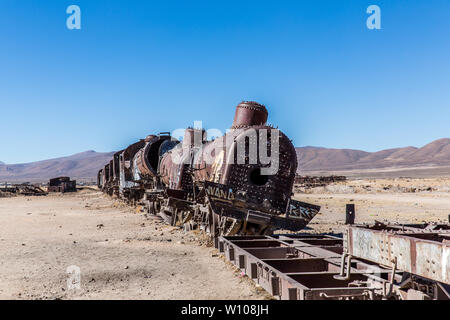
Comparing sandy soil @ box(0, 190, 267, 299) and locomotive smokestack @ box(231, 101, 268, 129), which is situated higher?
locomotive smokestack @ box(231, 101, 268, 129)

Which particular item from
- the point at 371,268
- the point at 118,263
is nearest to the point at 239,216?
the point at 118,263

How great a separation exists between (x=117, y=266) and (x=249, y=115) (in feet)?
18.0

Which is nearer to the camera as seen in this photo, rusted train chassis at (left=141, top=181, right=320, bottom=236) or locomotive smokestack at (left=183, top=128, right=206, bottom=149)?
rusted train chassis at (left=141, top=181, right=320, bottom=236)

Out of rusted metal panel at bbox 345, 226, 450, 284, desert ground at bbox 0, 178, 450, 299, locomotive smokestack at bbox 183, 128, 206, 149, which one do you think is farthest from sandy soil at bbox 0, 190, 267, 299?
locomotive smokestack at bbox 183, 128, 206, 149

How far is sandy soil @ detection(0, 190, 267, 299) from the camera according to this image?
6.77m

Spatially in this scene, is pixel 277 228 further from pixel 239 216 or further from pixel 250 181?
pixel 250 181

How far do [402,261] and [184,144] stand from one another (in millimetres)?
12999

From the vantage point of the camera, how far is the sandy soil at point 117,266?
677 cm

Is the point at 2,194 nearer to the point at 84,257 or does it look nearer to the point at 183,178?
the point at 183,178

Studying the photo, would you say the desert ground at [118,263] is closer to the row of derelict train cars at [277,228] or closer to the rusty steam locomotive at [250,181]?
the row of derelict train cars at [277,228]

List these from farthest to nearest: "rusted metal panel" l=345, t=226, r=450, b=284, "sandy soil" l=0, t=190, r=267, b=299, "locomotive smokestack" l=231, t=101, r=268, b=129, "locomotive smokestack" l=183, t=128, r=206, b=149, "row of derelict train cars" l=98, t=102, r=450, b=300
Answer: "locomotive smokestack" l=183, t=128, r=206, b=149 → "locomotive smokestack" l=231, t=101, r=268, b=129 → "sandy soil" l=0, t=190, r=267, b=299 → "row of derelict train cars" l=98, t=102, r=450, b=300 → "rusted metal panel" l=345, t=226, r=450, b=284

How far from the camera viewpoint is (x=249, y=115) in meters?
11.5

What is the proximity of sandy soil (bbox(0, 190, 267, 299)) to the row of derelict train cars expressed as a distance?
56 cm

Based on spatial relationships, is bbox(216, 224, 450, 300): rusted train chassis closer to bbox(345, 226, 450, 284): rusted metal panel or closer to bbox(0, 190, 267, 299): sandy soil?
bbox(345, 226, 450, 284): rusted metal panel
